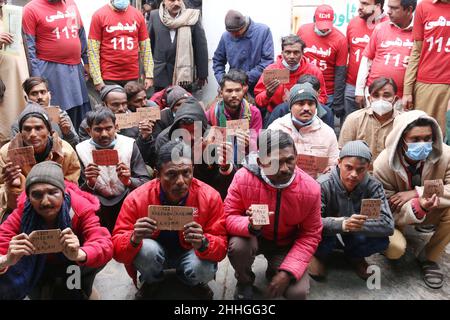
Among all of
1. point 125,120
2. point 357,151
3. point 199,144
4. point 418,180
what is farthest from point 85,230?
point 418,180

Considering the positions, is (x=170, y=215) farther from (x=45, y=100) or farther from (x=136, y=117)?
(x=45, y=100)

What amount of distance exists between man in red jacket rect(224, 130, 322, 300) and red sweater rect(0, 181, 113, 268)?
2.81ft

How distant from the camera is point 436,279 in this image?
12.3ft

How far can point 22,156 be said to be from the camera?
3479 millimetres

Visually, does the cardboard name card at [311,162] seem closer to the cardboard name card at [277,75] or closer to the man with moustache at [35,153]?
the cardboard name card at [277,75]

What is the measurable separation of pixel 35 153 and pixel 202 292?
5.64 feet

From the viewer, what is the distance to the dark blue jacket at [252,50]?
6035 mm

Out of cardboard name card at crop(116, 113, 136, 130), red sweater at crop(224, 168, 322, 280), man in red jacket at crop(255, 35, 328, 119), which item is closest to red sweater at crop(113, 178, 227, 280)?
red sweater at crop(224, 168, 322, 280)

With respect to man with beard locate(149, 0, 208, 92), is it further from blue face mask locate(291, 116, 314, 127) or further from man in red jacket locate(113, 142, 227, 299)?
man in red jacket locate(113, 142, 227, 299)

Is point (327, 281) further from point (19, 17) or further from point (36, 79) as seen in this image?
point (19, 17)

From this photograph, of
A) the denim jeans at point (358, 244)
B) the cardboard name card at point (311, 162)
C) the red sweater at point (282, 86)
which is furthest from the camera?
the red sweater at point (282, 86)

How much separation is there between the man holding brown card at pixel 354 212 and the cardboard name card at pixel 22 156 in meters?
2.25

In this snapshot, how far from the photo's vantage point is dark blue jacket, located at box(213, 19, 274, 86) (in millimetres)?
6035

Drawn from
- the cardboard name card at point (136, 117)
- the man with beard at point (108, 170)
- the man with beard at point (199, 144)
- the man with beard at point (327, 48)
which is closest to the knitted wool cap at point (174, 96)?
the cardboard name card at point (136, 117)
